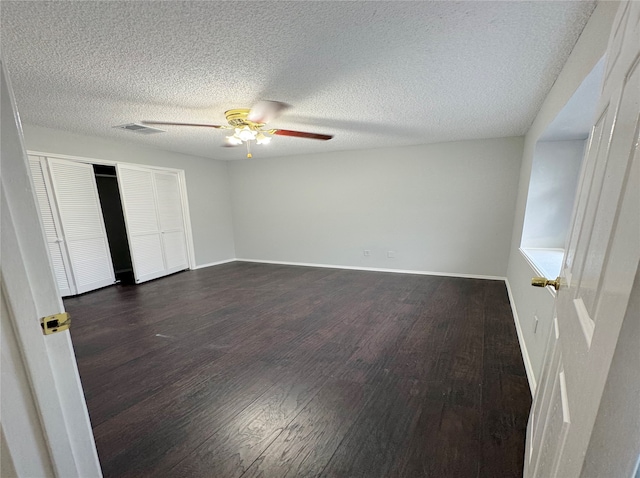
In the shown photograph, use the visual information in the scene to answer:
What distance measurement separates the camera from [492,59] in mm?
1755

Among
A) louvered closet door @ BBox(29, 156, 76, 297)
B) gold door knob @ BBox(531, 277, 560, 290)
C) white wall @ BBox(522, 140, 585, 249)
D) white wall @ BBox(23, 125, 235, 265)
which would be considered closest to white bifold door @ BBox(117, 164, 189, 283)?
white wall @ BBox(23, 125, 235, 265)

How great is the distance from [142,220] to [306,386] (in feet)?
13.5

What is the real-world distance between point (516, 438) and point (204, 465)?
163 cm

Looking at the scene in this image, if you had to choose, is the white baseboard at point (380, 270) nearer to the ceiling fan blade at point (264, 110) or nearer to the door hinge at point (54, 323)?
the ceiling fan blade at point (264, 110)

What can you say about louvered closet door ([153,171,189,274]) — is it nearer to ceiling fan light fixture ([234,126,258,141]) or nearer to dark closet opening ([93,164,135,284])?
dark closet opening ([93,164,135,284])

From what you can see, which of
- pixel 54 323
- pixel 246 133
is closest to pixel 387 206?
pixel 246 133

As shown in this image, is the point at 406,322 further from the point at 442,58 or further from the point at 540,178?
the point at 442,58

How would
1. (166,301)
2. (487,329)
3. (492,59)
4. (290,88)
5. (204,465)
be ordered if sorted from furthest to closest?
(166,301) < (487,329) < (290,88) < (492,59) < (204,465)

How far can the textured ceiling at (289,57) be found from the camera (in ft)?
4.35

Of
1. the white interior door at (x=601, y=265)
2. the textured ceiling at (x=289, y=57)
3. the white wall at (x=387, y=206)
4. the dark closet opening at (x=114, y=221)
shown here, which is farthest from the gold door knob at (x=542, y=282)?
the dark closet opening at (x=114, y=221)

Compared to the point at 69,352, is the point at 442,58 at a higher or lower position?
higher

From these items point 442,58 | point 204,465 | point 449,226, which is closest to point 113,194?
point 204,465

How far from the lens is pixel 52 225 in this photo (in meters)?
3.57

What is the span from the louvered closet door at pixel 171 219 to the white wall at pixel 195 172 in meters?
0.21
